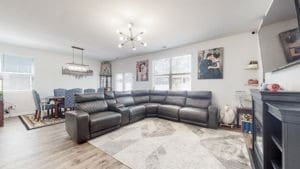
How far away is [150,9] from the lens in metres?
2.64

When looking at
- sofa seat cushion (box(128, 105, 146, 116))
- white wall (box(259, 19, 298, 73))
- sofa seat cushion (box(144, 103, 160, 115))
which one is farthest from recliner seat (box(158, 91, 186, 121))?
white wall (box(259, 19, 298, 73))

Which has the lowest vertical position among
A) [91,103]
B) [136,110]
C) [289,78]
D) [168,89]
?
[136,110]

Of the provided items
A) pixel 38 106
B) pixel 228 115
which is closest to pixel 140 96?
pixel 228 115

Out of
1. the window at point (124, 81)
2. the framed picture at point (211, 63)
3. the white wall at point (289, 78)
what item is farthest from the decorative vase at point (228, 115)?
the window at point (124, 81)

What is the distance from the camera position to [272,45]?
6.01 feet

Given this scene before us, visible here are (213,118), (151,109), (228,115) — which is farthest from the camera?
(151,109)

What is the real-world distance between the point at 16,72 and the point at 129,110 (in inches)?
202

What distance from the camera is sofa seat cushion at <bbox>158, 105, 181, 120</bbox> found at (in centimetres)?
439

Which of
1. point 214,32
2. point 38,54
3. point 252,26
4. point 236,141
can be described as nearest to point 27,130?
point 38,54

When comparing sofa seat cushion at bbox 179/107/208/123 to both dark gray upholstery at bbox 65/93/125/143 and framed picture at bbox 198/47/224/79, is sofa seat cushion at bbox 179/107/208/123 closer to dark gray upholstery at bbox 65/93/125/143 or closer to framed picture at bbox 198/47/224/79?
framed picture at bbox 198/47/224/79

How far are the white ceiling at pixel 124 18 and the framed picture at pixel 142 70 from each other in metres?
2.21

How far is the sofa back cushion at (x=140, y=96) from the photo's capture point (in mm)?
5266

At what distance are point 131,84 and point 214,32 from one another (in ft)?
15.4

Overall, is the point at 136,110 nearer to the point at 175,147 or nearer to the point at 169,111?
the point at 169,111
